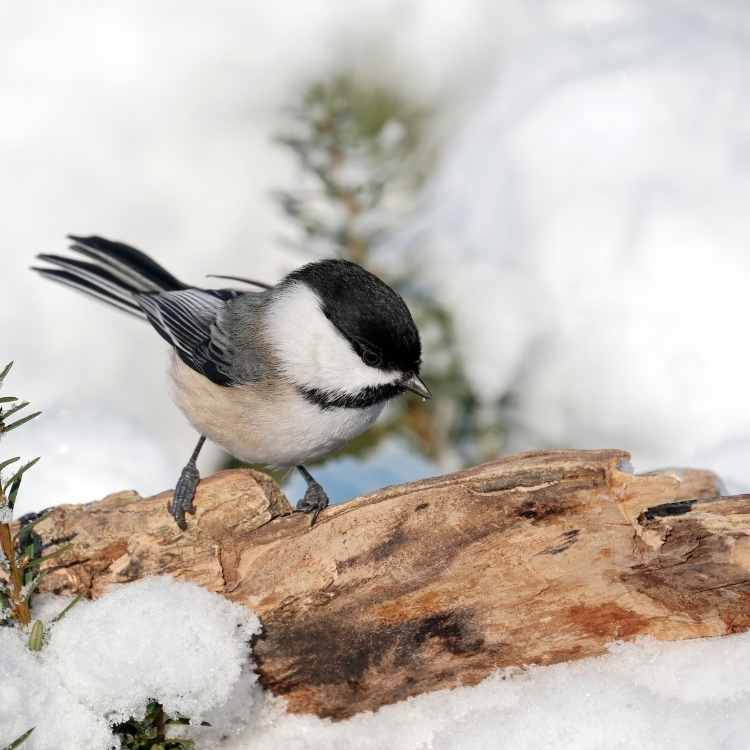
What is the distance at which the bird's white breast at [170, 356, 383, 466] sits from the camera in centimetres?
231

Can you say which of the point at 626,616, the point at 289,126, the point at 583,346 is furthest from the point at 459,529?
the point at 289,126

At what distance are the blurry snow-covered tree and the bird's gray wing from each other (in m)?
0.52

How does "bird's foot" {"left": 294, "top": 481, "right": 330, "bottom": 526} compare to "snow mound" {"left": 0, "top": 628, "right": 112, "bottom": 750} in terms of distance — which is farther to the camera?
"bird's foot" {"left": 294, "top": 481, "right": 330, "bottom": 526}

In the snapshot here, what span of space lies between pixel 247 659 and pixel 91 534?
15.2 inches

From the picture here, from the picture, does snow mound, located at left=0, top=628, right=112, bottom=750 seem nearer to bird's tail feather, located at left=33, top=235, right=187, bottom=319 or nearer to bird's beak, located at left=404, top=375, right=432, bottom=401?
bird's beak, located at left=404, top=375, right=432, bottom=401

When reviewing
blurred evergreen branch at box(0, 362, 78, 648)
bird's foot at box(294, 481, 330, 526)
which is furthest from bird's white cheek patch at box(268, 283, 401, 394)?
blurred evergreen branch at box(0, 362, 78, 648)

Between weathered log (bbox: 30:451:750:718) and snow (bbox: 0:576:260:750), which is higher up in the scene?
weathered log (bbox: 30:451:750:718)

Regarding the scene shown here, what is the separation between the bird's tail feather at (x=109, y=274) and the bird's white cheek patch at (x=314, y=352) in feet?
2.04


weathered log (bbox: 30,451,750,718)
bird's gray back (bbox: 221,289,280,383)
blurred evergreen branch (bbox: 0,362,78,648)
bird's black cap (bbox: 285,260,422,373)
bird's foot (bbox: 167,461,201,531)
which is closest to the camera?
blurred evergreen branch (bbox: 0,362,78,648)

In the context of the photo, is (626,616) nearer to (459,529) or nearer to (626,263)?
Result: (459,529)

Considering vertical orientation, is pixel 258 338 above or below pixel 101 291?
below

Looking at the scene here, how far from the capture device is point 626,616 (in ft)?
5.68

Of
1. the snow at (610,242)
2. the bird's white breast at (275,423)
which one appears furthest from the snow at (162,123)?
the bird's white breast at (275,423)

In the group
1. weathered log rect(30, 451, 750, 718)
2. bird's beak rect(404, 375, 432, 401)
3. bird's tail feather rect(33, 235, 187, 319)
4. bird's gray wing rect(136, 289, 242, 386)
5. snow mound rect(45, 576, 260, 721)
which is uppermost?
bird's tail feather rect(33, 235, 187, 319)
